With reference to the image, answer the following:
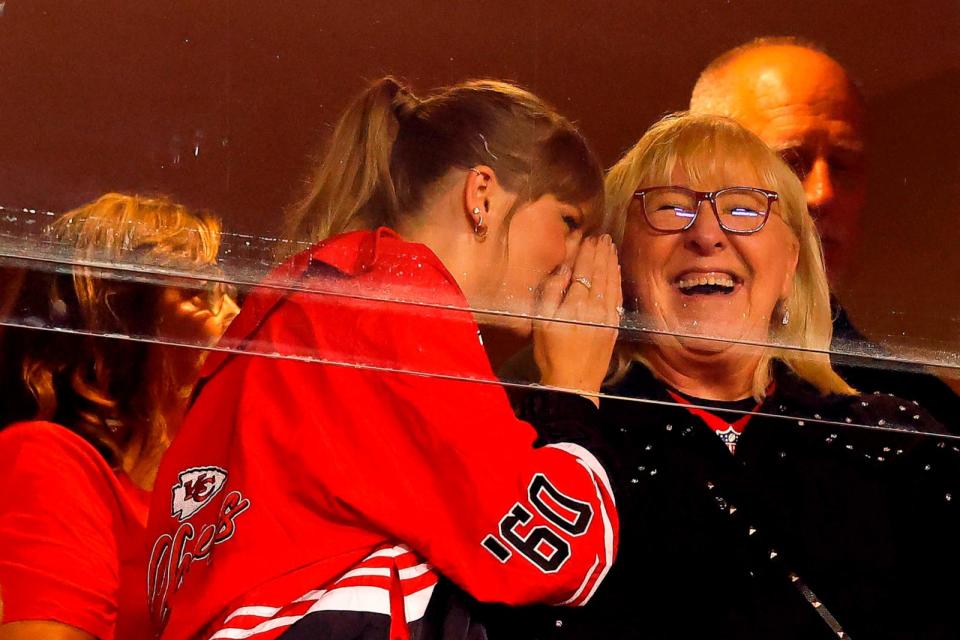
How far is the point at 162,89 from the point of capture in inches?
44.9

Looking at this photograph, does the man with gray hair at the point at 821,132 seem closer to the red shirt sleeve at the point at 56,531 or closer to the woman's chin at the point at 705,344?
the woman's chin at the point at 705,344

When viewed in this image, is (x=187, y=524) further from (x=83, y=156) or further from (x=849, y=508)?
(x=849, y=508)

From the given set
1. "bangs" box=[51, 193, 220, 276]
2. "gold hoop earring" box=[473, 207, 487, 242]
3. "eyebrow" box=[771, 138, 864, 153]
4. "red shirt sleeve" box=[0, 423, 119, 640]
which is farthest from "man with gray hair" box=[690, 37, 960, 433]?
"red shirt sleeve" box=[0, 423, 119, 640]

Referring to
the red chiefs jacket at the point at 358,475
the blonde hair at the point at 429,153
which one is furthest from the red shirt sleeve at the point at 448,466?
the blonde hair at the point at 429,153

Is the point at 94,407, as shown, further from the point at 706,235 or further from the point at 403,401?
the point at 706,235

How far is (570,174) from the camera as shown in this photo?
46.2 inches

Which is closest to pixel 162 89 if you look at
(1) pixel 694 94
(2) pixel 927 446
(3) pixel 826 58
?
(1) pixel 694 94

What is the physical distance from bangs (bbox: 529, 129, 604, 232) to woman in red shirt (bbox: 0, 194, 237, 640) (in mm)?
329

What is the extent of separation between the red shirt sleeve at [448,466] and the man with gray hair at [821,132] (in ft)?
1.14

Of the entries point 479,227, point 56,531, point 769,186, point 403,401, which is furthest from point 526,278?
point 56,531

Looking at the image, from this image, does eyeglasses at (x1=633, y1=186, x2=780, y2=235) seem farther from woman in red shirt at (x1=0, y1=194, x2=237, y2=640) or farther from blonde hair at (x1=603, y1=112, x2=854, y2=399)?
woman in red shirt at (x1=0, y1=194, x2=237, y2=640)

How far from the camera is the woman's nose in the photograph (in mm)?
1187

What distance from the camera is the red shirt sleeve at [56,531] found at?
1113mm

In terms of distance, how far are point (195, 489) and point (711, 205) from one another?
1.96 feet
